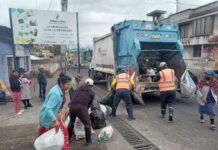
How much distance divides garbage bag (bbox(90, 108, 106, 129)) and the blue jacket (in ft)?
5.54

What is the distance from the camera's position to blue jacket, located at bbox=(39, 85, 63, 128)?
9.71 feet

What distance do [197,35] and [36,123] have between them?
19.8 meters

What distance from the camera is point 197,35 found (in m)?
21.2

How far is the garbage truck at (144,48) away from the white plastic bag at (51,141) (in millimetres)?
4384

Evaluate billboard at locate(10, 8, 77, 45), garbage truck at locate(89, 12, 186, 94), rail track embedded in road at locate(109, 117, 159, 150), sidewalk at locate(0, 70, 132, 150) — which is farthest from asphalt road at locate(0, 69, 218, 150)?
billboard at locate(10, 8, 77, 45)

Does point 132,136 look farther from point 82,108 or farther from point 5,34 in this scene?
point 5,34

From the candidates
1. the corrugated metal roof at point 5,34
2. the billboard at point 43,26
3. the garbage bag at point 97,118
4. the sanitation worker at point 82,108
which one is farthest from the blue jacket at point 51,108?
the corrugated metal roof at point 5,34

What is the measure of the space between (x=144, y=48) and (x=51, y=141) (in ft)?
20.0

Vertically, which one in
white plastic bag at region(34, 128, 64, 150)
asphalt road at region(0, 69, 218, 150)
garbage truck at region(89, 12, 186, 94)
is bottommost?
asphalt road at region(0, 69, 218, 150)

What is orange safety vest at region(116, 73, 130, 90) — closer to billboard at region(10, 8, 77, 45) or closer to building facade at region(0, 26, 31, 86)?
billboard at region(10, 8, 77, 45)

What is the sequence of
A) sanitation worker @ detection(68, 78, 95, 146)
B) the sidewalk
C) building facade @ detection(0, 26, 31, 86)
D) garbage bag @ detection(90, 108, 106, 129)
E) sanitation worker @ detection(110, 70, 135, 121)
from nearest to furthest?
sanitation worker @ detection(68, 78, 95, 146)
the sidewalk
garbage bag @ detection(90, 108, 106, 129)
sanitation worker @ detection(110, 70, 135, 121)
building facade @ detection(0, 26, 31, 86)

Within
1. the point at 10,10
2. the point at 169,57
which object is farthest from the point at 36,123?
the point at 169,57

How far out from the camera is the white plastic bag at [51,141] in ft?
9.81

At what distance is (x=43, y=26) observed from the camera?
28.5 feet
